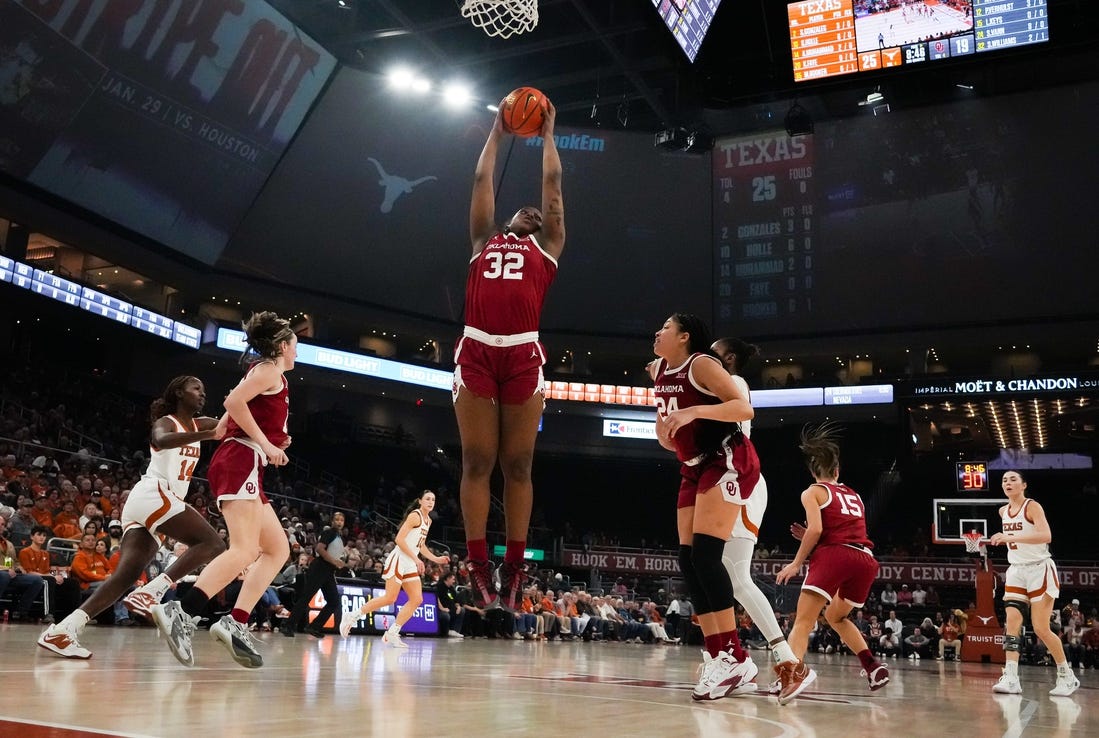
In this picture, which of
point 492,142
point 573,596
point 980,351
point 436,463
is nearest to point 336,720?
point 492,142

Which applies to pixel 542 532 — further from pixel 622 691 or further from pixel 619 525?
pixel 622 691

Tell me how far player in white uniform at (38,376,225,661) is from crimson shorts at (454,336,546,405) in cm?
227

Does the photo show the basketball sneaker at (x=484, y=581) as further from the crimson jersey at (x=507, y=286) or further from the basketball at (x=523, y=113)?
the basketball at (x=523, y=113)

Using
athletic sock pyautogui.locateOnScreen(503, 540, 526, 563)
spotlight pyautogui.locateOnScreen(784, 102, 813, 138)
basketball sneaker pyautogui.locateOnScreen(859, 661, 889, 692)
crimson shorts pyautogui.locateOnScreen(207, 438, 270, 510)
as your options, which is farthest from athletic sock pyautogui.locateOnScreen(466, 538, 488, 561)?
spotlight pyautogui.locateOnScreen(784, 102, 813, 138)

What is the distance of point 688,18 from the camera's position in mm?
15414

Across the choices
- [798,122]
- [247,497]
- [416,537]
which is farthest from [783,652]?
[798,122]

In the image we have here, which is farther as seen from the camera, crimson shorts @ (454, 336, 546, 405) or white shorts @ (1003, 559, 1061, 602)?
white shorts @ (1003, 559, 1061, 602)

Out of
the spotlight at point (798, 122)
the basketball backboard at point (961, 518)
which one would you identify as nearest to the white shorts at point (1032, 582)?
the basketball backboard at point (961, 518)

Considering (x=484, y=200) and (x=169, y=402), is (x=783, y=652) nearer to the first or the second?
(x=484, y=200)

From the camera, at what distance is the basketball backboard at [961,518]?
2020 cm

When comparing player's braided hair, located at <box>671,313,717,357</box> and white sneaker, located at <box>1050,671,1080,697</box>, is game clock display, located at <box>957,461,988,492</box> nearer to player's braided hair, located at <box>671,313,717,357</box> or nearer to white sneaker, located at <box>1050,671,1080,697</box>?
white sneaker, located at <box>1050,671,1080,697</box>

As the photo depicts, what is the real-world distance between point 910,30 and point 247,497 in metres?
15.7

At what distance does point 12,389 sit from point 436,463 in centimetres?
1386

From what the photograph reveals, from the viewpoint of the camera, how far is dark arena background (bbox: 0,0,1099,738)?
65.4 feet
